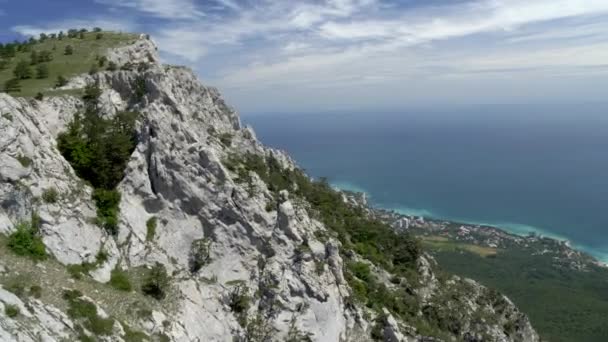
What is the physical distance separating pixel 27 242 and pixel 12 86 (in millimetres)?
17627

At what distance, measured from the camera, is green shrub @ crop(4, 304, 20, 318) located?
1528 centimetres

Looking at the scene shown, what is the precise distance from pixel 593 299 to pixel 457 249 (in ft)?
139

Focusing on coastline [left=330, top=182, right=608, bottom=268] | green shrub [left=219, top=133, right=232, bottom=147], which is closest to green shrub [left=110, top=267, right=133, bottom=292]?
green shrub [left=219, top=133, right=232, bottom=147]

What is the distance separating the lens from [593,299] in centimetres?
10312

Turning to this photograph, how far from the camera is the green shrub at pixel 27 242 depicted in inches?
767

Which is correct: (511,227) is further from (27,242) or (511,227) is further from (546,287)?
(27,242)

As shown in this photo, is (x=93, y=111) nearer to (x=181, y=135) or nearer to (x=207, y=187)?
(x=181, y=135)

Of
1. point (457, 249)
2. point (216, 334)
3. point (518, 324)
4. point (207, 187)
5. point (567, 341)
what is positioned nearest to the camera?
point (216, 334)

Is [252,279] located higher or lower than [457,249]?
higher

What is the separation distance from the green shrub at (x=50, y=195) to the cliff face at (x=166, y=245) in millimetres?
139

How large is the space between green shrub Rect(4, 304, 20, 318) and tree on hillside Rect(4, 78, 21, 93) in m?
21.3

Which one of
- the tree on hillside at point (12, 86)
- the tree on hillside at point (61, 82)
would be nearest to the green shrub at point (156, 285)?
the tree on hillside at point (12, 86)

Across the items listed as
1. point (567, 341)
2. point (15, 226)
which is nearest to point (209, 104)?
point (15, 226)

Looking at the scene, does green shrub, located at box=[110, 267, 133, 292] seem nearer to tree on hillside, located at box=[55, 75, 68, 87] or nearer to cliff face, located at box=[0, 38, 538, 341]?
cliff face, located at box=[0, 38, 538, 341]
